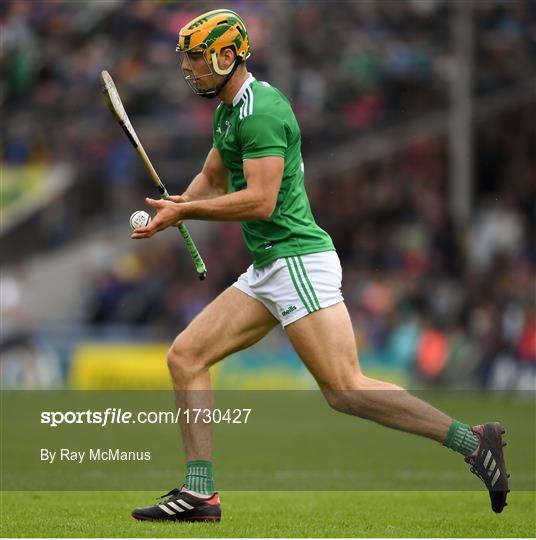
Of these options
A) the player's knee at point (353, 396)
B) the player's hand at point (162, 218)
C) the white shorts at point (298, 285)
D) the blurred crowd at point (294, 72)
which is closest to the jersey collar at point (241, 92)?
the player's hand at point (162, 218)

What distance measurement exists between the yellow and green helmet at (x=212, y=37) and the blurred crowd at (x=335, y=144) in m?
12.8

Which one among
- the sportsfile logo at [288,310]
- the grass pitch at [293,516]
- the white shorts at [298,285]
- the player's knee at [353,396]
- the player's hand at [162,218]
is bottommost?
the grass pitch at [293,516]

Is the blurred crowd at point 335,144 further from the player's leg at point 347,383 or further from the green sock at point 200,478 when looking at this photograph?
the green sock at point 200,478

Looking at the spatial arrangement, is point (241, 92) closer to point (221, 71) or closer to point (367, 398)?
point (221, 71)

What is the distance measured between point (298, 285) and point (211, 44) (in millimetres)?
1388

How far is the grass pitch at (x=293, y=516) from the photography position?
7.23 meters

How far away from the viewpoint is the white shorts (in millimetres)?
7617

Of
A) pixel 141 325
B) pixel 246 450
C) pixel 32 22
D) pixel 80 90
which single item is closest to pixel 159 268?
pixel 141 325

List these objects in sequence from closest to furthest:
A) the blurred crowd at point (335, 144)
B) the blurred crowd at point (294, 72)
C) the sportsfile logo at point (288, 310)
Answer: the sportsfile logo at point (288, 310)
the blurred crowd at point (335, 144)
the blurred crowd at point (294, 72)

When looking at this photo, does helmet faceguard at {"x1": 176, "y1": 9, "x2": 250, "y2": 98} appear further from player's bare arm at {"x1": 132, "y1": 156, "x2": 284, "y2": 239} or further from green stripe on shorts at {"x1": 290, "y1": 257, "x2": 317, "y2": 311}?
green stripe on shorts at {"x1": 290, "y1": 257, "x2": 317, "y2": 311}

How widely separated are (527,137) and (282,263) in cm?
1675

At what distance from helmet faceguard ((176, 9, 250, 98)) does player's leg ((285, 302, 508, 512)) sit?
1.40m

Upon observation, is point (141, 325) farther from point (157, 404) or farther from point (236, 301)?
point (236, 301)

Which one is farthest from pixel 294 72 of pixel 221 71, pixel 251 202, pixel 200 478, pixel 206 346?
pixel 200 478
